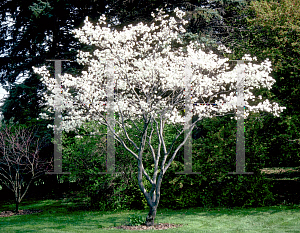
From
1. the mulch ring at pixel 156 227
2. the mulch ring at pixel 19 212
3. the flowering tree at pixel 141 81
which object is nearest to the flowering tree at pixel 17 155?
the mulch ring at pixel 19 212

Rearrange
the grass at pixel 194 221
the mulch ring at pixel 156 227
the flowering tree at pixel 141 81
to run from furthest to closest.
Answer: the flowering tree at pixel 141 81, the mulch ring at pixel 156 227, the grass at pixel 194 221

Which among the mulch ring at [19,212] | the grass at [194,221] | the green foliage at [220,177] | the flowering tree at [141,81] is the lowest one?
the mulch ring at [19,212]

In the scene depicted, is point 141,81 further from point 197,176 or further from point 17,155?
point 17,155

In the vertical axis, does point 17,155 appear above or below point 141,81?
below

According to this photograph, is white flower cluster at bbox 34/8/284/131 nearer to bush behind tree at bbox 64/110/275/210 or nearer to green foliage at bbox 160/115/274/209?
bush behind tree at bbox 64/110/275/210

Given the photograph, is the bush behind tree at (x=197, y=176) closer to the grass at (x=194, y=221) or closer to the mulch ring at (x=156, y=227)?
the grass at (x=194, y=221)

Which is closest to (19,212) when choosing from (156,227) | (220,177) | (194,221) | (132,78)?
(156,227)

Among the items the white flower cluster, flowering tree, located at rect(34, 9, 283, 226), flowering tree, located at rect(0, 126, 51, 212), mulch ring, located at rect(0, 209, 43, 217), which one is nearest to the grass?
mulch ring, located at rect(0, 209, 43, 217)

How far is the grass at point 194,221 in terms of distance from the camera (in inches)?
255

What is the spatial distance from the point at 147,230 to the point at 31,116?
374 inches

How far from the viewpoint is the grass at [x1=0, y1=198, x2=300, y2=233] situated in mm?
6472

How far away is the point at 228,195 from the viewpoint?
9.51m

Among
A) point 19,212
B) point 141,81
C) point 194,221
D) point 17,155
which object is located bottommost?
point 19,212

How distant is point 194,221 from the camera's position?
7.40 metres
